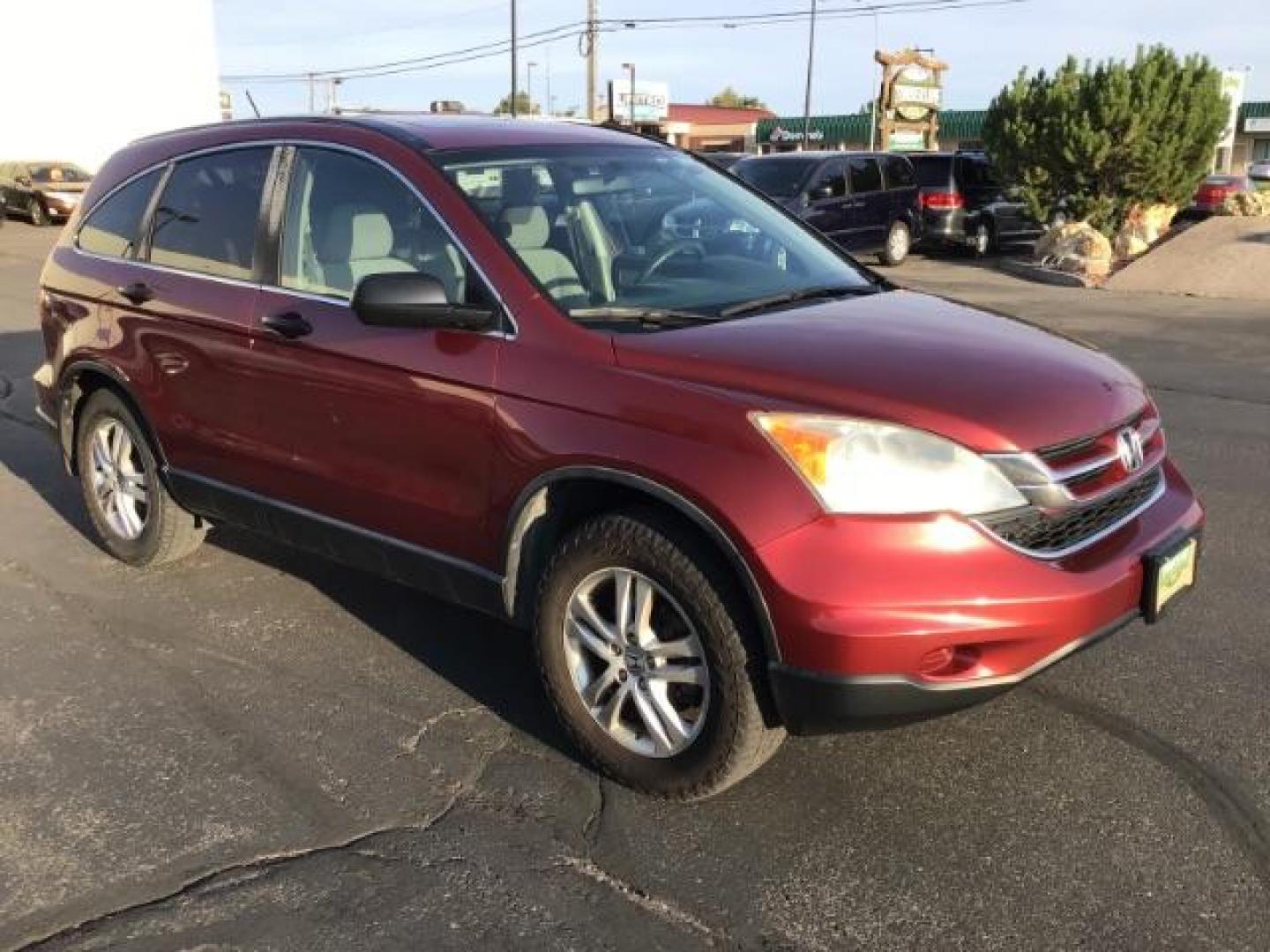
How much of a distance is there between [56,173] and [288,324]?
101 feet

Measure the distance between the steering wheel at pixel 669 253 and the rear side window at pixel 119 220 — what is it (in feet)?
7.58

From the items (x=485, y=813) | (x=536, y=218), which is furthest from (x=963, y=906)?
(x=536, y=218)

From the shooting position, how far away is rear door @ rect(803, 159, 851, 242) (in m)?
17.6

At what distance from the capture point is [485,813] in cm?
323

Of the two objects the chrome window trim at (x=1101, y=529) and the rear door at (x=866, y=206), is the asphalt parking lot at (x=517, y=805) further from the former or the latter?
the rear door at (x=866, y=206)

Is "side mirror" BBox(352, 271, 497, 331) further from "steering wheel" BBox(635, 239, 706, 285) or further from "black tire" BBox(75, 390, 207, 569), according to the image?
"black tire" BBox(75, 390, 207, 569)

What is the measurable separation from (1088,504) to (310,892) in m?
2.16

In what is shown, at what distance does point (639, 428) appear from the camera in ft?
10.1

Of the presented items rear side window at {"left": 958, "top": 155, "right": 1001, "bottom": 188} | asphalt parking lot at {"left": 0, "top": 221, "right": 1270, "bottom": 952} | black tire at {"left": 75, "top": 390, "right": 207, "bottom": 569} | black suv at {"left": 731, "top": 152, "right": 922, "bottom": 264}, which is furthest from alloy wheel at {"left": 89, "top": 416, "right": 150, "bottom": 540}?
rear side window at {"left": 958, "top": 155, "right": 1001, "bottom": 188}

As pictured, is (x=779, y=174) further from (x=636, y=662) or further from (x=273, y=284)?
(x=636, y=662)

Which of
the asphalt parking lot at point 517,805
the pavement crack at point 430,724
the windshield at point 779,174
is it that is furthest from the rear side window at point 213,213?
the windshield at point 779,174

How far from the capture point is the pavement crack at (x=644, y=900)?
272 cm

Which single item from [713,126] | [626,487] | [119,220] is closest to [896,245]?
[119,220]

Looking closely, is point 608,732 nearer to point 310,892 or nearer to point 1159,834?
point 310,892
